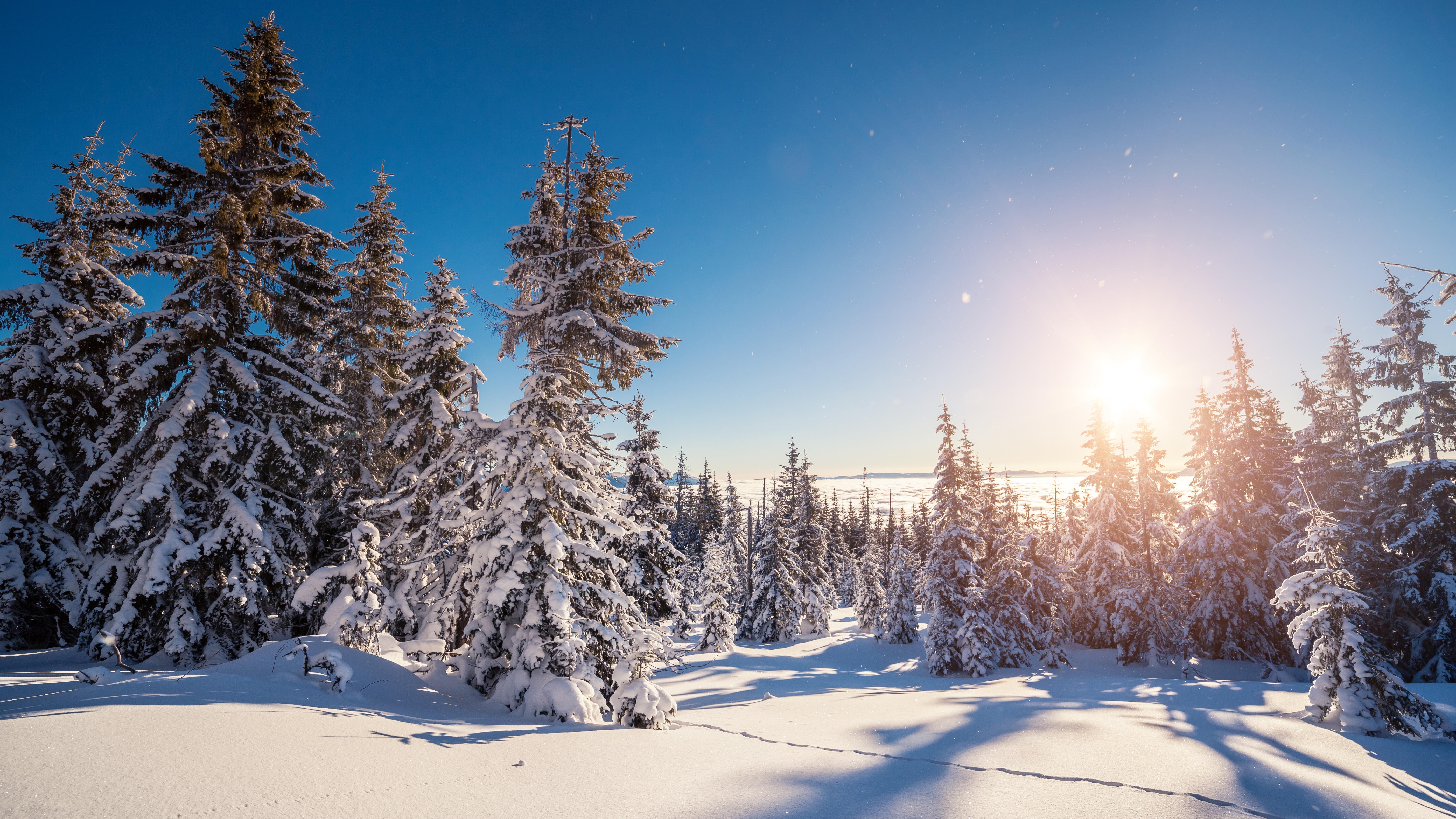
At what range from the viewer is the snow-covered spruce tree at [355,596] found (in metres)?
11.6

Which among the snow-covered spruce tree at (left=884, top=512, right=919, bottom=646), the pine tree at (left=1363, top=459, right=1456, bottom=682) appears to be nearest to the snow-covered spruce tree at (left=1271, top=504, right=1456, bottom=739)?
the pine tree at (left=1363, top=459, right=1456, bottom=682)

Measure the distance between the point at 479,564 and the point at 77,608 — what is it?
11.8m

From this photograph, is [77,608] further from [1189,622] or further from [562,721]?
[1189,622]

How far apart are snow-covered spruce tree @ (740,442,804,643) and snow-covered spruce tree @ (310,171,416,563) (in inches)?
1060

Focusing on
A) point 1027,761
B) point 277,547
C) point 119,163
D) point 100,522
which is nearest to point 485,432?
point 277,547

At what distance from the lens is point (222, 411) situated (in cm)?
1241

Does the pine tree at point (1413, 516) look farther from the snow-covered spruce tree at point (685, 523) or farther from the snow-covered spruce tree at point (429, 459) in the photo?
the snow-covered spruce tree at point (685, 523)

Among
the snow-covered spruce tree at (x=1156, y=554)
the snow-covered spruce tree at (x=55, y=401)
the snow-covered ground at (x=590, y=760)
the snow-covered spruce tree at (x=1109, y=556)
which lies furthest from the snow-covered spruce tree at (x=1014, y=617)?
the snow-covered spruce tree at (x=55, y=401)

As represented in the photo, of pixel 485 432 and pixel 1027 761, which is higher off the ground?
pixel 485 432

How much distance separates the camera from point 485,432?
1090 cm

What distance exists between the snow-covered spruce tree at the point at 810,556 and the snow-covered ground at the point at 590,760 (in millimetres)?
28746

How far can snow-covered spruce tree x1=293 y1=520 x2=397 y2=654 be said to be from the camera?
11617 mm

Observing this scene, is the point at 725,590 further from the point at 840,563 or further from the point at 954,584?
the point at 840,563

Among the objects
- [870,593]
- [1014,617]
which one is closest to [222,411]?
[1014,617]
